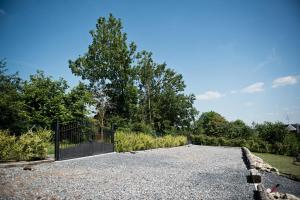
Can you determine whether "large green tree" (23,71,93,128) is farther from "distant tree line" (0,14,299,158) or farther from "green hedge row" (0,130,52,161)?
"green hedge row" (0,130,52,161)

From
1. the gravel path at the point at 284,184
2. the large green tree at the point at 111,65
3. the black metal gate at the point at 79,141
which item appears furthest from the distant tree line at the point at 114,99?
the gravel path at the point at 284,184

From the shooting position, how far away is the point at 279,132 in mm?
24594

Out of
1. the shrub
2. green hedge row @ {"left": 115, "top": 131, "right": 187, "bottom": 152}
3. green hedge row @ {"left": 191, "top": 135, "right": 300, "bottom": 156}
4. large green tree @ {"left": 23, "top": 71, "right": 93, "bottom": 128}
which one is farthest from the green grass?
large green tree @ {"left": 23, "top": 71, "right": 93, "bottom": 128}

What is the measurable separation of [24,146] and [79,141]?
3409 mm

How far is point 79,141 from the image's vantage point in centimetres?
1270

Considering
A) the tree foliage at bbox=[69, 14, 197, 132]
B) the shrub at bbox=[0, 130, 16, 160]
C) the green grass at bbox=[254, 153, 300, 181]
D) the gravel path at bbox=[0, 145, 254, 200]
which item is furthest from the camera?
the tree foliage at bbox=[69, 14, 197, 132]

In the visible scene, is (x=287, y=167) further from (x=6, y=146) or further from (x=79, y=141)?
(x=6, y=146)

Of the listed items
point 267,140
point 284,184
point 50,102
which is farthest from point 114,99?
point 284,184

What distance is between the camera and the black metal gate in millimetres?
11195

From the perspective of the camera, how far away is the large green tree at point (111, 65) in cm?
3400

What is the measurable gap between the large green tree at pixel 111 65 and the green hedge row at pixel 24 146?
23996 mm

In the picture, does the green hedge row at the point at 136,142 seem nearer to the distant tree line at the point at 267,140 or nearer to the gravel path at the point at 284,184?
the distant tree line at the point at 267,140

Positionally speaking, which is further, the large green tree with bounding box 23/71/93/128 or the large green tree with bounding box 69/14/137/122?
the large green tree with bounding box 69/14/137/122

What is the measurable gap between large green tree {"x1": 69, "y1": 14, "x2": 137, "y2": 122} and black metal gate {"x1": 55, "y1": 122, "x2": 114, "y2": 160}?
19.2 metres
